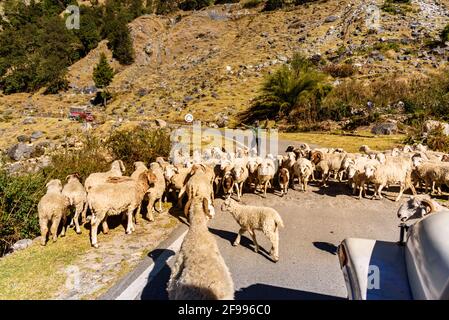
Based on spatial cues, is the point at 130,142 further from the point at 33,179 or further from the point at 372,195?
→ the point at 372,195

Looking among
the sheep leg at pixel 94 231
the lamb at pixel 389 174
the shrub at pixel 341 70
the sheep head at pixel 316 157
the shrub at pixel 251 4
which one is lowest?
the sheep leg at pixel 94 231

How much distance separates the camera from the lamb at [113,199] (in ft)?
23.9

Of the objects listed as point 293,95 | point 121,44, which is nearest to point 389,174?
point 293,95

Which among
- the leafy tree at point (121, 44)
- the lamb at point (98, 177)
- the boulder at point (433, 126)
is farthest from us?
the leafy tree at point (121, 44)

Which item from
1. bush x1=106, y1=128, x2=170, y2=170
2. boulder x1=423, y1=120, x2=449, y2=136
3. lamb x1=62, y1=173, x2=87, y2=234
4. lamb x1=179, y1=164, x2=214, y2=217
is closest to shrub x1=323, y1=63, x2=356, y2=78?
boulder x1=423, y1=120, x2=449, y2=136

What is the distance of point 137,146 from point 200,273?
32.6 ft

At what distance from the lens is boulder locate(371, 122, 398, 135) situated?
83.5 ft

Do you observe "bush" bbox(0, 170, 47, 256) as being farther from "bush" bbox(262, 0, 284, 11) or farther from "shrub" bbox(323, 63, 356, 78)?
"bush" bbox(262, 0, 284, 11)

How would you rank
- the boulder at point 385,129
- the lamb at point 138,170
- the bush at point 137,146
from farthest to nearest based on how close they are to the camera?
the boulder at point 385,129 < the bush at point 137,146 < the lamb at point 138,170

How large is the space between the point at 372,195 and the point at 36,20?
4713 inches

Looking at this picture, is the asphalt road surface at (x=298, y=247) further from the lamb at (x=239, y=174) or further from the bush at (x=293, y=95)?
the bush at (x=293, y=95)

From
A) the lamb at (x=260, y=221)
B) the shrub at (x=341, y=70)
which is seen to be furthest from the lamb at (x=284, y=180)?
the shrub at (x=341, y=70)

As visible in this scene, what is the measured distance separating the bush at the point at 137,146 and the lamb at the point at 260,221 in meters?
6.30

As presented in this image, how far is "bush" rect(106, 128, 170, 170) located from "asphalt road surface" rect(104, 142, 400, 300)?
4.11 meters
